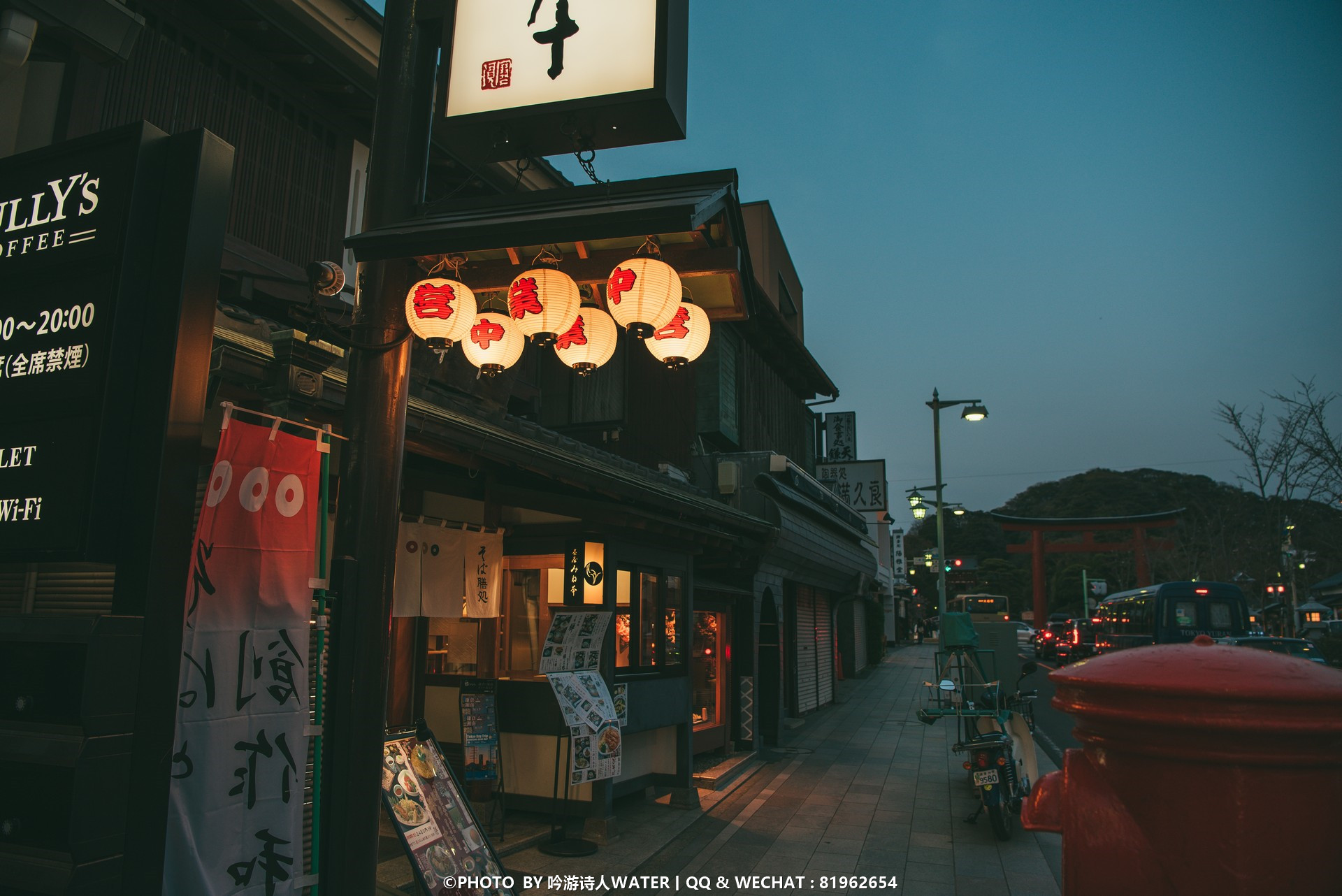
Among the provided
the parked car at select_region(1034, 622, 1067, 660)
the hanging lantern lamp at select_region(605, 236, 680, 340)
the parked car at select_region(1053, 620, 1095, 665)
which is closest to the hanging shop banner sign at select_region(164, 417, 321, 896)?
the hanging lantern lamp at select_region(605, 236, 680, 340)

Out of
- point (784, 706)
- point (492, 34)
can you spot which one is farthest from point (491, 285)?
point (784, 706)

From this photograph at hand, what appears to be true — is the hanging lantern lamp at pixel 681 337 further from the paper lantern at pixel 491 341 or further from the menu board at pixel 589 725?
the menu board at pixel 589 725

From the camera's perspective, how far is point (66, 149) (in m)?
3.29

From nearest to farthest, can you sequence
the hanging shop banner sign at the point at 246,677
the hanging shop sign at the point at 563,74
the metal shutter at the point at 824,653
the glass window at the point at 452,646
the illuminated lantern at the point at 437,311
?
the hanging shop banner sign at the point at 246,677, the hanging shop sign at the point at 563,74, the illuminated lantern at the point at 437,311, the glass window at the point at 452,646, the metal shutter at the point at 824,653

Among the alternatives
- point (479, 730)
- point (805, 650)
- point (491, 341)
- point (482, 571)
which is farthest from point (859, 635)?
point (491, 341)

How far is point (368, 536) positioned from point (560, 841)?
6.43 meters

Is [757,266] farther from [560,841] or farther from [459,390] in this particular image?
[560,841]

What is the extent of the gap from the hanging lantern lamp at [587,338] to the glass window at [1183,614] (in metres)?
24.9

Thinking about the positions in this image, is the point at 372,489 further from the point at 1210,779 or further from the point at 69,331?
the point at 1210,779

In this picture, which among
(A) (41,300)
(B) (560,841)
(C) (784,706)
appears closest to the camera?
(A) (41,300)

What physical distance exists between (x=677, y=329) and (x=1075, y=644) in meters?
40.0

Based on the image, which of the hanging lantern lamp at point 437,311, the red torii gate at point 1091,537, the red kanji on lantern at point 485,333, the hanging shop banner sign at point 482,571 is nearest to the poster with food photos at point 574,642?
the hanging shop banner sign at point 482,571

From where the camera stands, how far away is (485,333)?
7543 millimetres

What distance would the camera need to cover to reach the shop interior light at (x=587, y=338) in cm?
734
